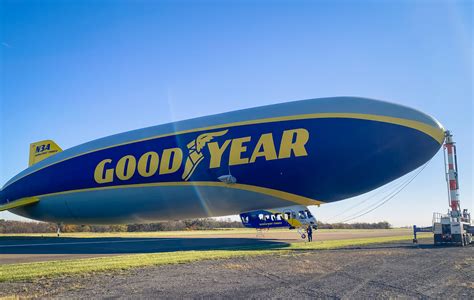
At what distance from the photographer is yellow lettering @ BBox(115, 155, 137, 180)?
79.4 feet

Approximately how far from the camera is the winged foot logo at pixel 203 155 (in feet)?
66.5

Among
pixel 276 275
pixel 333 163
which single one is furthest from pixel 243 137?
pixel 276 275

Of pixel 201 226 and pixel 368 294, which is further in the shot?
pixel 201 226

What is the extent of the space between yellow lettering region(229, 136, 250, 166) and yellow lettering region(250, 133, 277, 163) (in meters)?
0.61

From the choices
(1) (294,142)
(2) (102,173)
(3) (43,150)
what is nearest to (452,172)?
(1) (294,142)

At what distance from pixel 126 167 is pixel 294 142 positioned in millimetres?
10805

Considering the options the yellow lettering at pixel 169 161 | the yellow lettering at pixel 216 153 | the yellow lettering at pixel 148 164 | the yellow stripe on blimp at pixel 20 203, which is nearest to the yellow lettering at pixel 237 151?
the yellow lettering at pixel 216 153

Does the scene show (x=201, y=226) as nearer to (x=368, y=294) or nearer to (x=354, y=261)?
(x=354, y=261)

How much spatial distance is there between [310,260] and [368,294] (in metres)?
6.99

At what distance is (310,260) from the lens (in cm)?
1595

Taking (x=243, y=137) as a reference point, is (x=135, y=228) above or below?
below

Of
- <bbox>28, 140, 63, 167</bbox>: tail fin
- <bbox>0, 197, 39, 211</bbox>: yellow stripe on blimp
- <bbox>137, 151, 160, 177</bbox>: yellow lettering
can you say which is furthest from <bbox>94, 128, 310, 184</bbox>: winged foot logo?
<bbox>28, 140, 63, 167</bbox>: tail fin

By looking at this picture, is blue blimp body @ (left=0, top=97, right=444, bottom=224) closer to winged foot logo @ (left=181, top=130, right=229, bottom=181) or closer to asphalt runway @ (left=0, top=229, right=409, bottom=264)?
winged foot logo @ (left=181, top=130, right=229, bottom=181)

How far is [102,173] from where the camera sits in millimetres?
25297
